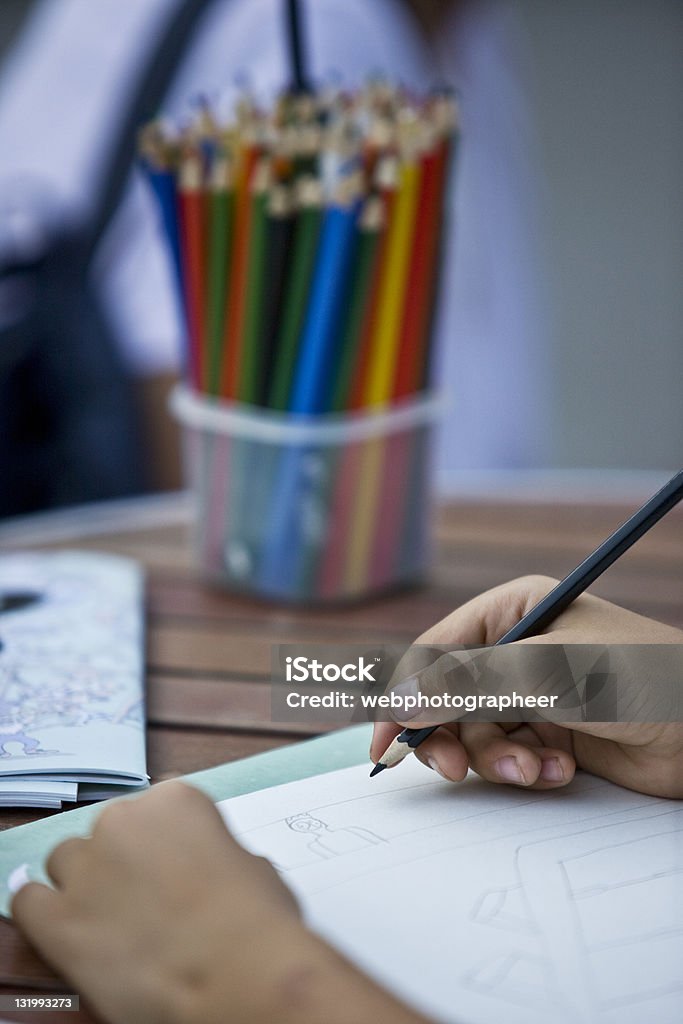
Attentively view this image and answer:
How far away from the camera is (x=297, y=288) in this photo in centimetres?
61

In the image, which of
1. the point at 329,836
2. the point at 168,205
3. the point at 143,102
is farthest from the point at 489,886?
the point at 143,102

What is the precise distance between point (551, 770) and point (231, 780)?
0.12 meters

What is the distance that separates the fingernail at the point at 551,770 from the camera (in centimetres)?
39

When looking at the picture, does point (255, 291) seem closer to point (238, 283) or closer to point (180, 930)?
point (238, 283)

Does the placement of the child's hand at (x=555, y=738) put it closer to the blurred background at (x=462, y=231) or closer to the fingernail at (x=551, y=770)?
the fingernail at (x=551, y=770)

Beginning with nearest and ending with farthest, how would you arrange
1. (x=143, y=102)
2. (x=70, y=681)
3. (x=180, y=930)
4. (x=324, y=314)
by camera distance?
(x=180, y=930)
(x=70, y=681)
(x=324, y=314)
(x=143, y=102)

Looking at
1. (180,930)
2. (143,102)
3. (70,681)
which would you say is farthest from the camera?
(143,102)

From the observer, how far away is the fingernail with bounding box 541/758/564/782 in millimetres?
391

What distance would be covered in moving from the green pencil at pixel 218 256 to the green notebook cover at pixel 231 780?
267 mm

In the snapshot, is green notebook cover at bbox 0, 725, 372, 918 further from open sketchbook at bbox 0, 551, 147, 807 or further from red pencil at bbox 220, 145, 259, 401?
red pencil at bbox 220, 145, 259, 401

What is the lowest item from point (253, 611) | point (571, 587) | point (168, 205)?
point (253, 611)

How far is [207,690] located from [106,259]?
0.61m

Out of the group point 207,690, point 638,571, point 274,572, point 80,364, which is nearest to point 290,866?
point 207,690

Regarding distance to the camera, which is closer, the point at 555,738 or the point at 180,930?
the point at 180,930
